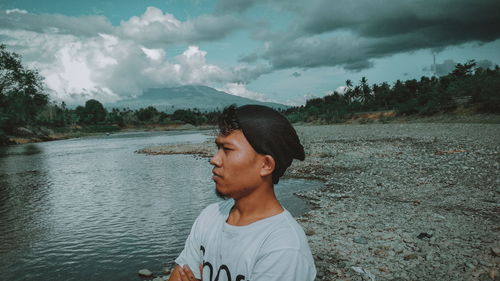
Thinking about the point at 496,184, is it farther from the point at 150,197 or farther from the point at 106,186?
the point at 106,186

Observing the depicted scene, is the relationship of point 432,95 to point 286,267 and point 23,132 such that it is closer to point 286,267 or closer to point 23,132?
point 286,267

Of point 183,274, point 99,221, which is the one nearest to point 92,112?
point 99,221

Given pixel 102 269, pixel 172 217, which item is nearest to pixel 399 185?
pixel 172 217

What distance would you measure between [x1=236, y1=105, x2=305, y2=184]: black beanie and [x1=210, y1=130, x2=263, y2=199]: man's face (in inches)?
2.6

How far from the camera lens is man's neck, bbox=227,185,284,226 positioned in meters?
2.02

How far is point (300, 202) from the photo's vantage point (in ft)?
37.6

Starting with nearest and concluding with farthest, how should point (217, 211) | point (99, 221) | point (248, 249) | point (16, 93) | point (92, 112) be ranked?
1. point (248, 249)
2. point (217, 211)
3. point (99, 221)
4. point (16, 93)
5. point (92, 112)

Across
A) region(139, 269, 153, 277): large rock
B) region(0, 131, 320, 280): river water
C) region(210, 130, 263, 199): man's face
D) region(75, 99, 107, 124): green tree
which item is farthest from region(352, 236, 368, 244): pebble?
region(75, 99, 107, 124): green tree

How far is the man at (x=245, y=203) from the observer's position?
1836mm

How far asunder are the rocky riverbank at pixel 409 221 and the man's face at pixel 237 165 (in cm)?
411

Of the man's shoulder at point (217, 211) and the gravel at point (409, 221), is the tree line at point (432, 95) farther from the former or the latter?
the man's shoulder at point (217, 211)

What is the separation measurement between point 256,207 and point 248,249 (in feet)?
1.00

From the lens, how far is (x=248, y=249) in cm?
183

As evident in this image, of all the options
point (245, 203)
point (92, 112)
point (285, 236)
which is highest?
point (92, 112)
